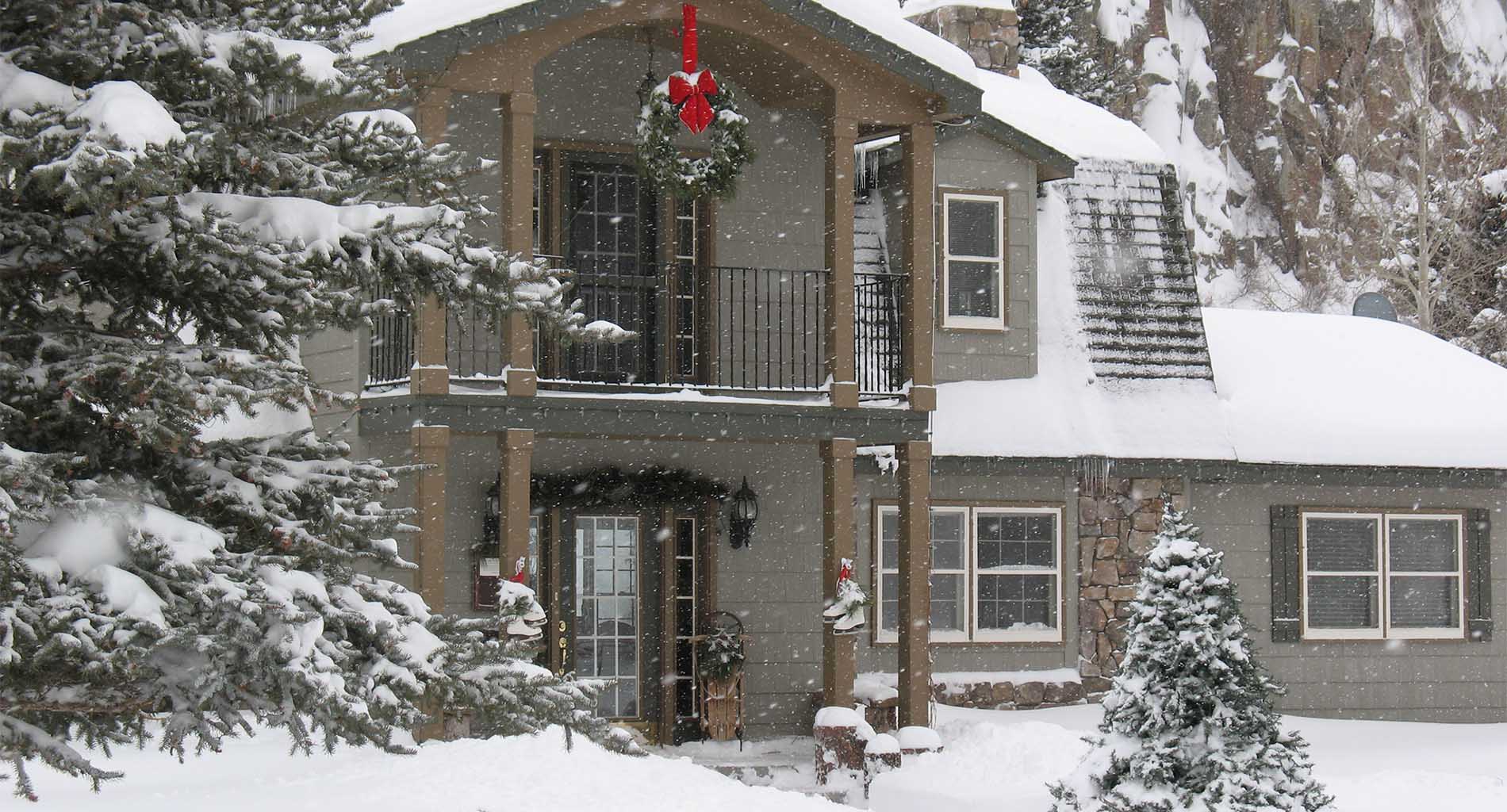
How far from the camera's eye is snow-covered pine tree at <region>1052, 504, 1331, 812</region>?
9.20 meters

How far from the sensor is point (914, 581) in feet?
46.0

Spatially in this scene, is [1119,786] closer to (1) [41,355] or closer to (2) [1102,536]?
(1) [41,355]

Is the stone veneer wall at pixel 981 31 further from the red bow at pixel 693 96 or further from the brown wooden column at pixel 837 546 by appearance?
the brown wooden column at pixel 837 546

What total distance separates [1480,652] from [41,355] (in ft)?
51.6

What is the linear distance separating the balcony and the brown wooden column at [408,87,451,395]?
51cm

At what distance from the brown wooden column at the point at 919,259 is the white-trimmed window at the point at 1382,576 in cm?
563

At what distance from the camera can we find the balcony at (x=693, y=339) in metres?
13.7

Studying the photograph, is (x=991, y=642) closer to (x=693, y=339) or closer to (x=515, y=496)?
(x=693, y=339)

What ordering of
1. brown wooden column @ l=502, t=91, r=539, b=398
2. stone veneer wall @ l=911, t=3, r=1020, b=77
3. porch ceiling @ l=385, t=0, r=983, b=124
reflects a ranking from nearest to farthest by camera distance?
porch ceiling @ l=385, t=0, r=983, b=124
brown wooden column @ l=502, t=91, r=539, b=398
stone veneer wall @ l=911, t=3, r=1020, b=77

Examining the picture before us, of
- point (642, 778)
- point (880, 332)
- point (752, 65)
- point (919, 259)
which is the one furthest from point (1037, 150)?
point (642, 778)

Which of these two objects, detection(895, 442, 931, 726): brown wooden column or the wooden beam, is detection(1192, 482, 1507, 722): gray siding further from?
the wooden beam

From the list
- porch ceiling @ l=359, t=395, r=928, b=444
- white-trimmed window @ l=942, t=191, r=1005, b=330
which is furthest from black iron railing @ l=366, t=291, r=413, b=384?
white-trimmed window @ l=942, t=191, r=1005, b=330

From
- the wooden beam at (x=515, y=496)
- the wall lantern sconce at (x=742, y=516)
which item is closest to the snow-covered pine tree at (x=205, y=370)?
the wooden beam at (x=515, y=496)

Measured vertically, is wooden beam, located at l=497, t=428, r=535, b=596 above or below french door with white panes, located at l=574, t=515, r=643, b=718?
above
